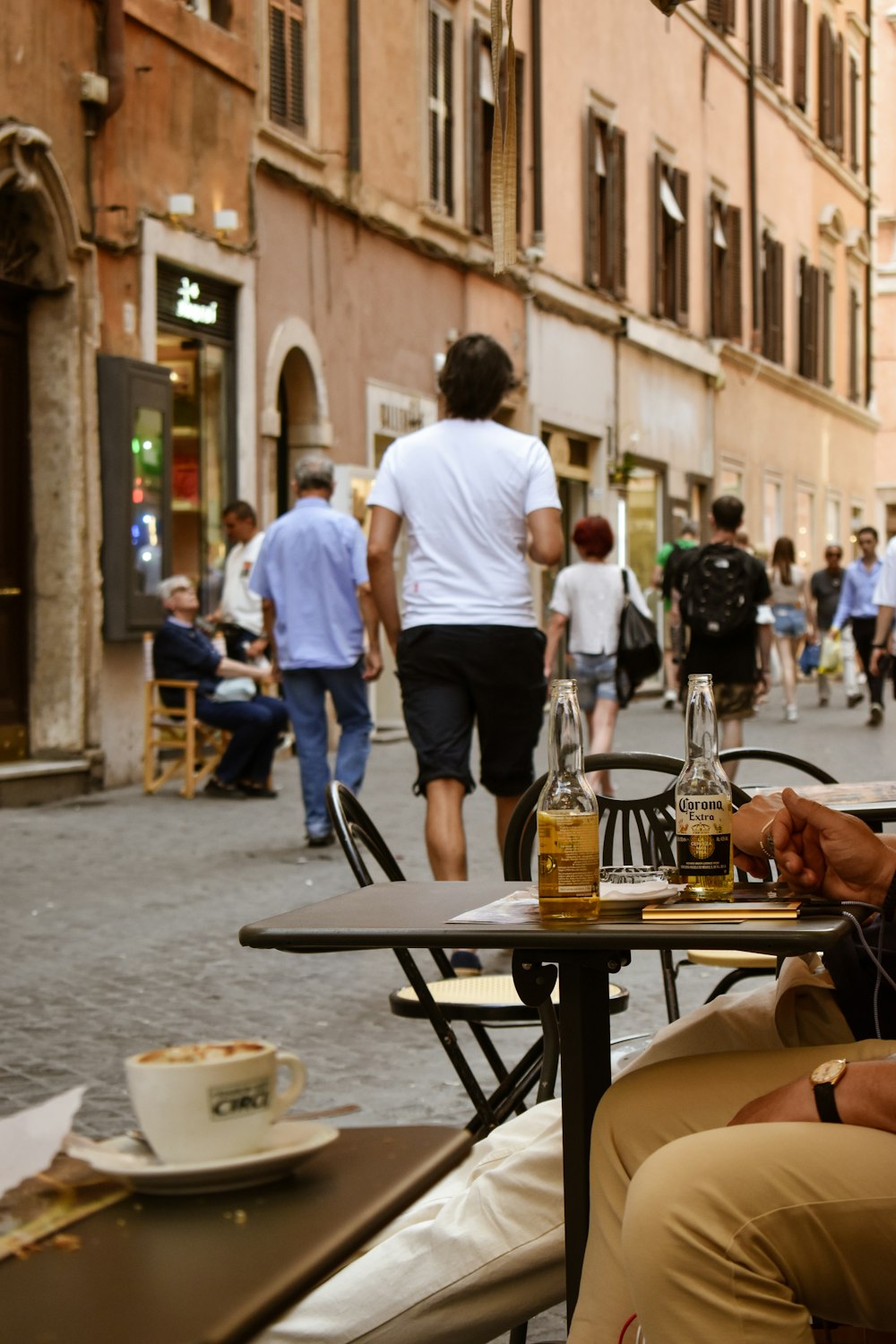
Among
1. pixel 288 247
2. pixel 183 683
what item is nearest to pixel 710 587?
pixel 183 683

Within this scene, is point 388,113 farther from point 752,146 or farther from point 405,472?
point 752,146

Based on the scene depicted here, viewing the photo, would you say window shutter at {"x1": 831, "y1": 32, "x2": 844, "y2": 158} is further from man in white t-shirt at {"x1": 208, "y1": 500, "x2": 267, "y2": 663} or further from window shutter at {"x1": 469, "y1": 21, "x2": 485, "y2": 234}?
man in white t-shirt at {"x1": 208, "y1": 500, "x2": 267, "y2": 663}

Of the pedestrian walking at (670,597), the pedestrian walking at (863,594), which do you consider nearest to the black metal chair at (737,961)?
the pedestrian walking at (670,597)

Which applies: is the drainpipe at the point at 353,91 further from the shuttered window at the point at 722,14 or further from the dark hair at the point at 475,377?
the shuttered window at the point at 722,14

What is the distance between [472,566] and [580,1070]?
12.5 ft

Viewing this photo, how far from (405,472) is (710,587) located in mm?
4344

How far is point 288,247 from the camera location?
15.5m

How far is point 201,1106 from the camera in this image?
1366 mm

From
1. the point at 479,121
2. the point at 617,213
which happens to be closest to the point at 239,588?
the point at 479,121

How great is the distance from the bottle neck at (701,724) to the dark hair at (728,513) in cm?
767

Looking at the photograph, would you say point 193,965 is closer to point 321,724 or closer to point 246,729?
point 321,724

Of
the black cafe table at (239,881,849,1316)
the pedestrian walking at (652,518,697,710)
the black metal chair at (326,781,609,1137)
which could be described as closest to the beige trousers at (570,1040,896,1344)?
the black cafe table at (239,881,849,1316)

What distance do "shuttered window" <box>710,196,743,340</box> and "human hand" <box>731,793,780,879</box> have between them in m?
25.9

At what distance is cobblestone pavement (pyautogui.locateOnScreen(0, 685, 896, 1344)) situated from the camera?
16.6 feet
